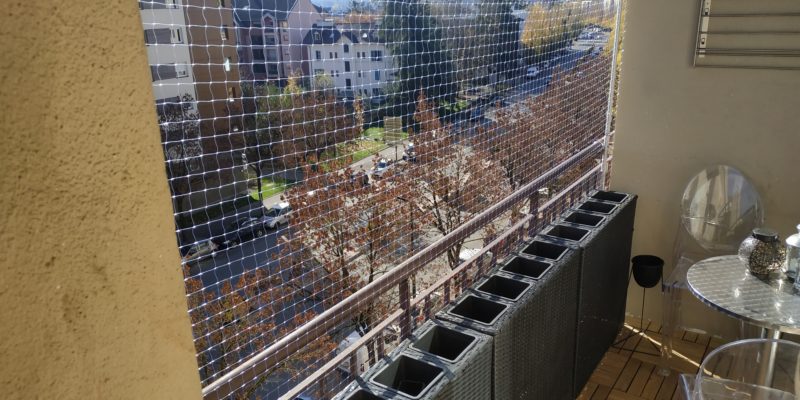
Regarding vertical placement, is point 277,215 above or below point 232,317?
above

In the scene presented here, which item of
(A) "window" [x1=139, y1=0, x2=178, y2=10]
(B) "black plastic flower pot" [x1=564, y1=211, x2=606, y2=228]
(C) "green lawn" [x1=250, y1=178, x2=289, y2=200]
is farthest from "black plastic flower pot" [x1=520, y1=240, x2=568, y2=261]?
(A) "window" [x1=139, y1=0, x2=178, y2=10]

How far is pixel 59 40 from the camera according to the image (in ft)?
1.71

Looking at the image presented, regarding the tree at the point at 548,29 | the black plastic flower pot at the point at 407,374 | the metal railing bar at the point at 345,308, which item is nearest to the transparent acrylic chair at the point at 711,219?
the metal railing bar at the point at 345,308

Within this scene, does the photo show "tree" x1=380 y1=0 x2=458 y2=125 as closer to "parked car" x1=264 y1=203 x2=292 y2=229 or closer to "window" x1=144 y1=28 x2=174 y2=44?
"parked car" x1=264 y1=203 x2=292 y2=229

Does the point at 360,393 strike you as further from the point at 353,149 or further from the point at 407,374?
the point at 353,149

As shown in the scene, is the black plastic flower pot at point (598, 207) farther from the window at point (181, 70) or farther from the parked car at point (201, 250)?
the window at point (181, 70)

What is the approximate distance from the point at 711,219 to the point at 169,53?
8.67ft

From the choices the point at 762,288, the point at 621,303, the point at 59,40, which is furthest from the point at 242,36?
the point at 621,303

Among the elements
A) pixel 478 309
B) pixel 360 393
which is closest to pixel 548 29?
pixel 478 309

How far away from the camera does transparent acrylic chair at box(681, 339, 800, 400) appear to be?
1.86 m

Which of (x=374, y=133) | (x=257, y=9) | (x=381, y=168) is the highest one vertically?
(x=257, y=9)

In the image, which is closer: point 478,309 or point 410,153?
point 478,309

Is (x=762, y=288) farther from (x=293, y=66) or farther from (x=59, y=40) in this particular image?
(x=59, y=40)

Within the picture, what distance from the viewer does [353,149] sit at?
2.76m
